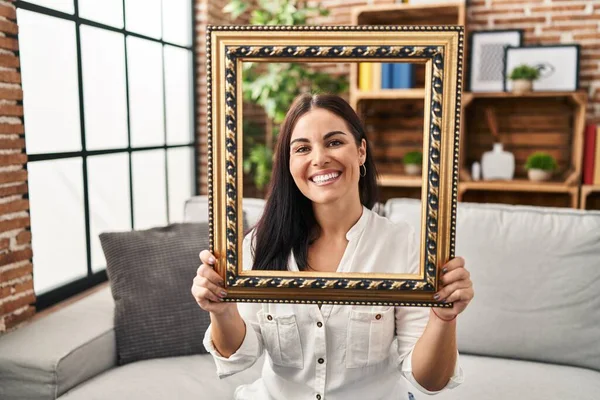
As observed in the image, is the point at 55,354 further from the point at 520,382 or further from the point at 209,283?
the point at 520,382

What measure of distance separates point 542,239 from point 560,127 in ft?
5.66

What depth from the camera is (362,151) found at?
1.09 meters

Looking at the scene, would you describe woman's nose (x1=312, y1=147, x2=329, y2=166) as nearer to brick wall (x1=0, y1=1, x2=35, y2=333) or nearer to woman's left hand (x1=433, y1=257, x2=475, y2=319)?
woman's left hand (x1=433, y1=257, x2=475, y2=319)

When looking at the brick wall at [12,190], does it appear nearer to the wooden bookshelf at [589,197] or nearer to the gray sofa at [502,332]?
the gray sofa at [502,332]

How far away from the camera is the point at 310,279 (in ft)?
3.16

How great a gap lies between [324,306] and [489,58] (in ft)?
8.16

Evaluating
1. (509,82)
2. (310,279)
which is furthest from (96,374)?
(509,82)

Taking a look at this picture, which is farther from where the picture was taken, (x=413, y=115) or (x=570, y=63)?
(x=413, y=115)

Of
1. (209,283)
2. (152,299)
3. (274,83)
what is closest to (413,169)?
(274,83)

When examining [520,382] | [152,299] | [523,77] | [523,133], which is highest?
[523,77]

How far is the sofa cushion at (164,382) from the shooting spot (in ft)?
5.16

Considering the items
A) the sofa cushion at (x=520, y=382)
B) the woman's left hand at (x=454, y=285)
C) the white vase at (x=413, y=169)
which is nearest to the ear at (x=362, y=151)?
the woman's left hand at (x=454, y=285)

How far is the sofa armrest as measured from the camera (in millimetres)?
1557

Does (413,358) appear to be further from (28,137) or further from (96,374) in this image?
(28,137)
